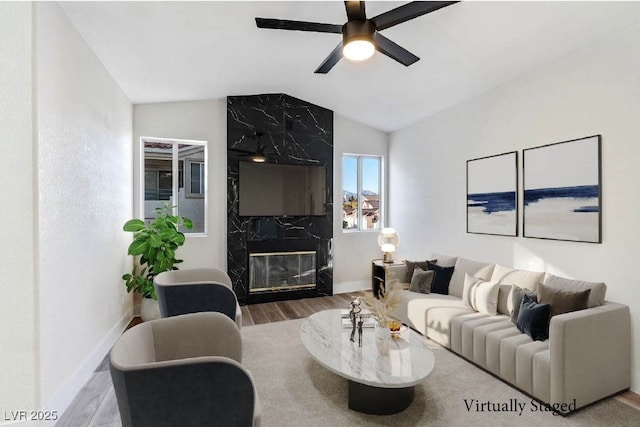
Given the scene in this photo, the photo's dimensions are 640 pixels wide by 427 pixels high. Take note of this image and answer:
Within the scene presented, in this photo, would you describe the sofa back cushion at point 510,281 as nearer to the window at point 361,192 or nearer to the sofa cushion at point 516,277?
the sofa cushion at point 516,277

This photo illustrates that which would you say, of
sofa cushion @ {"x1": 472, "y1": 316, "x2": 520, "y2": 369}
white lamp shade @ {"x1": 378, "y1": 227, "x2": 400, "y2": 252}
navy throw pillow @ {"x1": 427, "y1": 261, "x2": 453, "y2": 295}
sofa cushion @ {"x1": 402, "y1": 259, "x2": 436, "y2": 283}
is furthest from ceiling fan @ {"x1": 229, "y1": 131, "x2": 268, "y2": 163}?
sofa cushion @ {"x1": 472, "y1": 316, "x2": 520, "y2": 369}

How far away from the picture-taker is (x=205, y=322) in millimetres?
1921

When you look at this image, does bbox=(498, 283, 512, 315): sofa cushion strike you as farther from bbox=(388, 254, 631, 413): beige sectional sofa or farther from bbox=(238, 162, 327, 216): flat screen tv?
bbox=(238, 162, 327, 216): flat screen tv

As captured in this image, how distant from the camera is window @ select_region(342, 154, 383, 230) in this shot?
19.0ft

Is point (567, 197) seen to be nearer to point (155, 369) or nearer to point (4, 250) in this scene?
point (155, 369)

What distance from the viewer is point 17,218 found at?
5.19 ft

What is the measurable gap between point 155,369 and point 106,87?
10.5ft

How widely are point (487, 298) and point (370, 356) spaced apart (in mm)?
1621

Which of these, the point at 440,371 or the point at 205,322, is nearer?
the point at 205,322

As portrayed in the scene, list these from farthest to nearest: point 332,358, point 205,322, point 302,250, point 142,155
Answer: point 302,250 → point 142,155 → point 332,358 → point 205,322

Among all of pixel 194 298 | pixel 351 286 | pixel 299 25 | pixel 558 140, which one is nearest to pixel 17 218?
pixel 194 298

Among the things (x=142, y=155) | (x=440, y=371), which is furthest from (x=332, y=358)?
(x=142, y=155)

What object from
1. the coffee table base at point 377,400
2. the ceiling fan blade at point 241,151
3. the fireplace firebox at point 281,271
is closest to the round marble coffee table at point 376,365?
the coffee table base at point 377,400

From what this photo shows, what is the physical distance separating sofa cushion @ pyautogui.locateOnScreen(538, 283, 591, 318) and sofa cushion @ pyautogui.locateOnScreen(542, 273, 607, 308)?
3.4 inches
